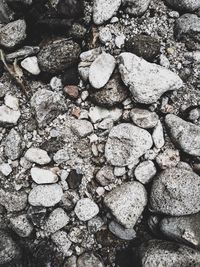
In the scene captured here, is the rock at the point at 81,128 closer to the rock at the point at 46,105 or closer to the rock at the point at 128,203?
the rock at the point at 46,105

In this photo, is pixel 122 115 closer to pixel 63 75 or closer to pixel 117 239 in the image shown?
pixel 63 75

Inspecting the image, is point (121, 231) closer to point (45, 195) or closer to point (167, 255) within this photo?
point (167, 255)

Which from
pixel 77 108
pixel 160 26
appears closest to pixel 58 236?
pixel 77 108

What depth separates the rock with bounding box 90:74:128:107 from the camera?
1.63 metres

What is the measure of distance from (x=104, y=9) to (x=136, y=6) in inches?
4.9

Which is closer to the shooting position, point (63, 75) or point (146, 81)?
point (146, 81)

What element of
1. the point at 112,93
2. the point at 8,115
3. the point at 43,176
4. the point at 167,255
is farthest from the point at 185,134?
the point at 8,115

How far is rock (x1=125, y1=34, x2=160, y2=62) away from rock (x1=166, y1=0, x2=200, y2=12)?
0.53 ft

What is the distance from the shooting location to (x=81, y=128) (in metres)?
1.66

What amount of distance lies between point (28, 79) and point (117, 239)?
2.35ft

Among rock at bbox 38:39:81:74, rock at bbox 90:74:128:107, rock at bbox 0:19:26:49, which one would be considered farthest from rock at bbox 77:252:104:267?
rock at bbox 0:19:26:49

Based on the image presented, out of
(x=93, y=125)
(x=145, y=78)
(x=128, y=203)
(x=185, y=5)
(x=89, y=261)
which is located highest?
(x=185, y=5)

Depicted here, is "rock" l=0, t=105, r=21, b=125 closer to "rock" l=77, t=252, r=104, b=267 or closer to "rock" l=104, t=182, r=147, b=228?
"rock" l=104, t=182, r=147, b=228

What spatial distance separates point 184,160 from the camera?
5.44 feet
